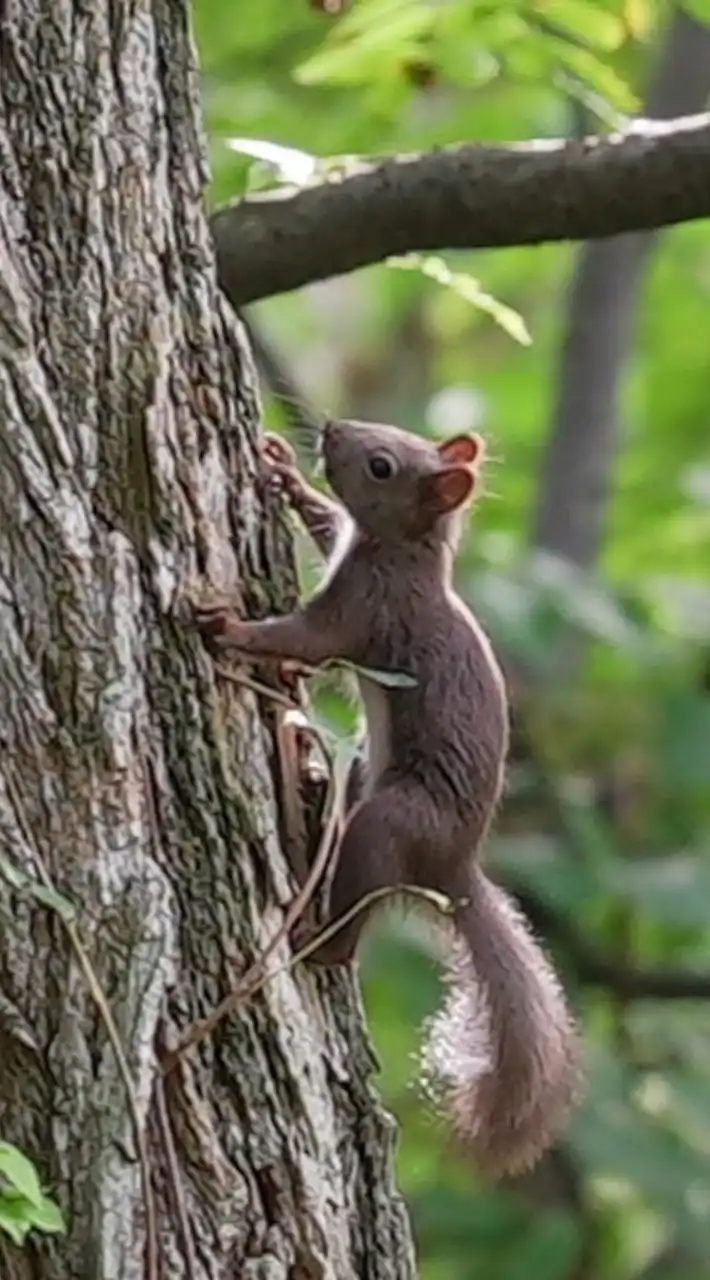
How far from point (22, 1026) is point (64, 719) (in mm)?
234

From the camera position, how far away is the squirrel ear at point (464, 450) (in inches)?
96.4

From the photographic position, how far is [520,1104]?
2.26m

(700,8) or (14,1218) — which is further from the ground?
(700,8)

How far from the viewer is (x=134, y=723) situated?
1.90 meters

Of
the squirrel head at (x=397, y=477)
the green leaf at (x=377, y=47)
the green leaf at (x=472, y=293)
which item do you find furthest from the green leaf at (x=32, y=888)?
the green leaf at (x=377, y=47)

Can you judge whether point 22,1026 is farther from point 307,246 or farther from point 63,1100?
point 307,246

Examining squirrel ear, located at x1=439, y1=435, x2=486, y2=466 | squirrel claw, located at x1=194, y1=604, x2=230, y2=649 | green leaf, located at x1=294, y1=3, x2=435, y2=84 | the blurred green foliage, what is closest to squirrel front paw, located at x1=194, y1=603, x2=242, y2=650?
squirrel claw, located at x1=194, y1=604, x2=230, y2=649

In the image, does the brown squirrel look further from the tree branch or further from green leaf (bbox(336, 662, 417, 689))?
the tree branch

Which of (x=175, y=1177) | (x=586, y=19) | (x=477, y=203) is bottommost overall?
(x=175, y=1177)

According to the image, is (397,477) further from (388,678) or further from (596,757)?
(596,757)

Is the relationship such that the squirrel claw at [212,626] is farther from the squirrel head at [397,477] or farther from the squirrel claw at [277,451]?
the squirrel head at [397,477]

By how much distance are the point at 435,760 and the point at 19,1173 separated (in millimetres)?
615

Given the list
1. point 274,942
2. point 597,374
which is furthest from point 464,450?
point 597,374

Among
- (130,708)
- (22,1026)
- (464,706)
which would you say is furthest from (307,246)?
(22,1026)
